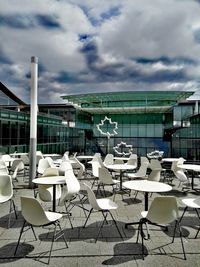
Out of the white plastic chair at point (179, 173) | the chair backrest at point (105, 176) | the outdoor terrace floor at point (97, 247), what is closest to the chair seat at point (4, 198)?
the outdoor terrace floor at point (97, 247)

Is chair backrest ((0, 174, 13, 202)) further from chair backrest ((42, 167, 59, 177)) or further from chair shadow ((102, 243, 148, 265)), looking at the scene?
chair shadow ((102, 243, 148, 265))

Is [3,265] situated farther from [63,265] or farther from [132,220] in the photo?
[132,220]

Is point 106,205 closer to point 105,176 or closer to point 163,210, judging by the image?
point 163,210

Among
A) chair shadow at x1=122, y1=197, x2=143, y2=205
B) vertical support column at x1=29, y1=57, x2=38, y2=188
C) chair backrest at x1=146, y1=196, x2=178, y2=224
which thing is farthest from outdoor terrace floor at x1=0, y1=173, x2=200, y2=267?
vertical support column at x1=29, y1=57, x2=38, y2=188

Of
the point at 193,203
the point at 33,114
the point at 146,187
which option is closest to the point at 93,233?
the point at 146,187

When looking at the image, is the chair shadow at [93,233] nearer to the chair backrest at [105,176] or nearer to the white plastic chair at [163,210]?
the white plastic chair at [163,210]

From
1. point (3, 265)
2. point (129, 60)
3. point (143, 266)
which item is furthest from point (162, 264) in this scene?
point (129, 60)

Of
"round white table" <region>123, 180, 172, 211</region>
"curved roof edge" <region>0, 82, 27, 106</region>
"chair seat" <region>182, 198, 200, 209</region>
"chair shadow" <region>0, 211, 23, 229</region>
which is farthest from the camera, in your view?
"curved roof edge" <region>0, 82, 27, 106</region>

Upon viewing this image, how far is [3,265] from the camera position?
2.68 meters

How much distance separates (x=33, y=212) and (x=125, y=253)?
134 centimetres

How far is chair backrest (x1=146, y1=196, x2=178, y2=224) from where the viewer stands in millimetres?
2893

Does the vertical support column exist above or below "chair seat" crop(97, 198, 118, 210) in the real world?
above

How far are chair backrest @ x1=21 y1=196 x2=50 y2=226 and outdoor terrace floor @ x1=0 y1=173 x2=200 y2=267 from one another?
479 millimetres

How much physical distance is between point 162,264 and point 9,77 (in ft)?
64.7
